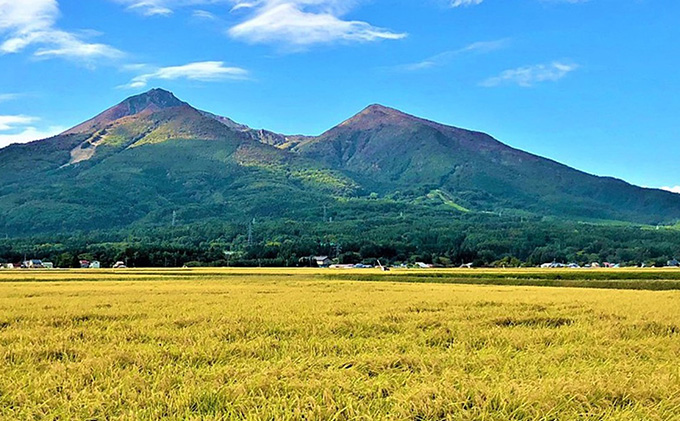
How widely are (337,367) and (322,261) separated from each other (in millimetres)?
107202

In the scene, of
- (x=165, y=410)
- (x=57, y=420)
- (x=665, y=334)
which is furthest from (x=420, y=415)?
(x=665, y=334)

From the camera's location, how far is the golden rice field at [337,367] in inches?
236

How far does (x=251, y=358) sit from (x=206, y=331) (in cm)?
268

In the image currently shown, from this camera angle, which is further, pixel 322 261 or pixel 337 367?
pixel 322 261

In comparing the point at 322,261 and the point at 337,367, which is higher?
the point at 337,367

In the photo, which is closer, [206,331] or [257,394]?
[257,394]

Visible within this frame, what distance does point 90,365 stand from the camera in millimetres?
8016

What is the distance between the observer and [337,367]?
8.05 meters

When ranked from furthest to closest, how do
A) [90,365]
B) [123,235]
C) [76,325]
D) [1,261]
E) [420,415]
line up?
[123,235], [1,261], [76,325], [90,365], [420,415]

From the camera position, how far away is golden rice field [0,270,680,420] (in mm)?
6004

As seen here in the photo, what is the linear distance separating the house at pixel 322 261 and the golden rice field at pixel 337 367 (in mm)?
97705

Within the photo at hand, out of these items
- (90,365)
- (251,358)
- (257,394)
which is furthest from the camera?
(251,358)

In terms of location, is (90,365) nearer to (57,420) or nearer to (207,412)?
(57,420)

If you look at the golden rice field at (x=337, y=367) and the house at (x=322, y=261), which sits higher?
Result: the golden rice field at (x=337, y=367)
